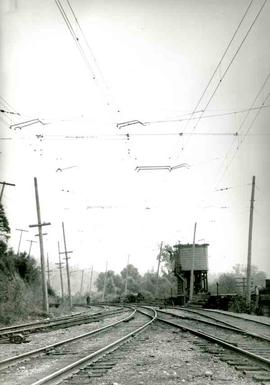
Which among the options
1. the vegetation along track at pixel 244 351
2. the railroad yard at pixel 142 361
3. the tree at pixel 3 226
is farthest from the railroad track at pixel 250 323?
the tree at pixel 3 226

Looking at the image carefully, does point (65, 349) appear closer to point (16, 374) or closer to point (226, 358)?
point (16, 374)

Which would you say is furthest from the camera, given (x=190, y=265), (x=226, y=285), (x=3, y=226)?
(x=226, y=285)

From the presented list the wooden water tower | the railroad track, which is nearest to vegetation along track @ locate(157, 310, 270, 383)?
the railroad track

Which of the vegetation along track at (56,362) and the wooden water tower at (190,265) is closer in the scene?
the vegetation along track at (56,362)

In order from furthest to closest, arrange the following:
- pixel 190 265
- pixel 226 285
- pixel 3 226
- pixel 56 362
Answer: pixel 226 285, pixel 190 265, pixel 3 226, pixel 56 362

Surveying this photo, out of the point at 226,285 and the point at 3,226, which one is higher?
the point at 3,226

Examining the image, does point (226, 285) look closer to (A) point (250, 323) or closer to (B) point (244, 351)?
(A) point (250, 323)

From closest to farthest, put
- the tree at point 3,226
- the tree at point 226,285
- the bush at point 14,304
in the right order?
the bush at point 14,304 < the tree at point 3,226 < the tree at point 226,285

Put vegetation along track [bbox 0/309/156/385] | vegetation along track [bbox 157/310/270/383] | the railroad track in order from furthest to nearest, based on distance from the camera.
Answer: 1. the railroad track
2. vegetation along track [bbox 157/310/270/383]
3. vegetation along track [bbox 0/309/156/385]

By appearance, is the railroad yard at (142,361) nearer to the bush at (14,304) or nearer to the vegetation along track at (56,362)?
the vegetation along track at (56,362)

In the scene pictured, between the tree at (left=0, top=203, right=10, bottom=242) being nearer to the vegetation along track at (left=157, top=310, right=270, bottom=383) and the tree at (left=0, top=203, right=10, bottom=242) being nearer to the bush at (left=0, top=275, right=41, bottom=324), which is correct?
the bush at (left=0, top=275, right=41, bottom=324)

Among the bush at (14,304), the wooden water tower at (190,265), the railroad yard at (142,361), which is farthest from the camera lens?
the wooden water tower at (190,265)

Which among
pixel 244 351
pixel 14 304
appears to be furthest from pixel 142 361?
pixel 14 304

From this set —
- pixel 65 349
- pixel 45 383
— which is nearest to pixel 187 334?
pixel 65 349
